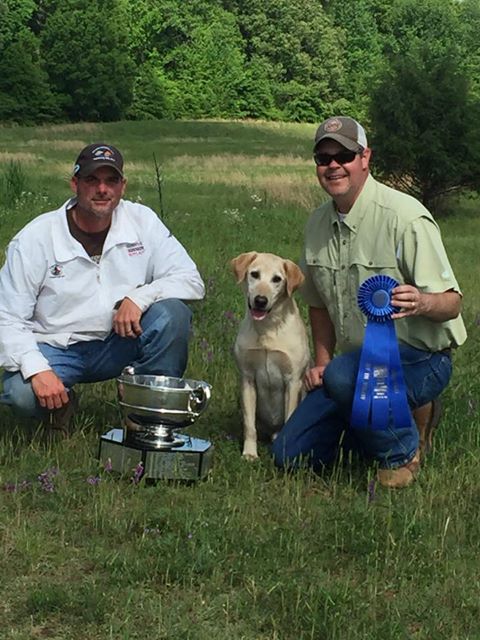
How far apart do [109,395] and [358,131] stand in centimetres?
240

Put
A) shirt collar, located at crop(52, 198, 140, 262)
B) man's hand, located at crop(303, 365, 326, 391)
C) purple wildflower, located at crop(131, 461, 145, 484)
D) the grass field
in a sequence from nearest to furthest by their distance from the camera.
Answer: the grass field
purple wildflower, located at crop(131, 461, 145, 484)
shirt collar, located at crop(52, 198, 140, 262)
man's hand, located at crop(303, 365, 326, 391)

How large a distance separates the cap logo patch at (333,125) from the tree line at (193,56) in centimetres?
4101

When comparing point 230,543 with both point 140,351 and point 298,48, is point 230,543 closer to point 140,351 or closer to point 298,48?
point 140,351

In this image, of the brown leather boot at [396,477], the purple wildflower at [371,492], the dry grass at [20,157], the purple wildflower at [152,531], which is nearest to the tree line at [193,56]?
the dry grass at [20,157]

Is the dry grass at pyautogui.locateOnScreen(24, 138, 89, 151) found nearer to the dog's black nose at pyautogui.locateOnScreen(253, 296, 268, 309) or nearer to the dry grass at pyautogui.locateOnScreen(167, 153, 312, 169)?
the dry grass at pyautogui.locateOnScreen(167, 153, 312, 169)

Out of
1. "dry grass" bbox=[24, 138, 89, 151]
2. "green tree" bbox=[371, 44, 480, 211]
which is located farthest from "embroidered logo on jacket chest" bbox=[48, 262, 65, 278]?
"dry grass" bbox=[24, 138, 89, 151]

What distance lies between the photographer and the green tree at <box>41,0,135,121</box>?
58.0 meters

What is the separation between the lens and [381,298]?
3.98 m

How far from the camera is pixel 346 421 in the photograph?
182 inches

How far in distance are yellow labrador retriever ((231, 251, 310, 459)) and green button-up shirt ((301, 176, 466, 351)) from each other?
0.94 feet

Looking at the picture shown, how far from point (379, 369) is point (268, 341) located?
0.99m

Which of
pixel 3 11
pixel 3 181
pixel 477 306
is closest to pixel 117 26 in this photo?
pixel 3 11

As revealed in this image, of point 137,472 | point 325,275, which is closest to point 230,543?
point 137,472

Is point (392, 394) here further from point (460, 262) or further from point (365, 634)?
point (460, 262)
